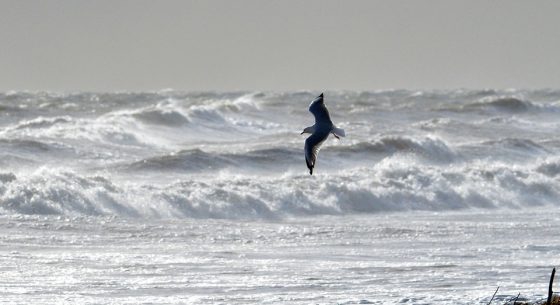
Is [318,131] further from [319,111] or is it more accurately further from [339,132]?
[339,132]

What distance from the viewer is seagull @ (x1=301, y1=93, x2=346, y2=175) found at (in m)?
9.30

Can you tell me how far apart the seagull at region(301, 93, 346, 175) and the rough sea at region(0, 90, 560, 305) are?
1.37 m

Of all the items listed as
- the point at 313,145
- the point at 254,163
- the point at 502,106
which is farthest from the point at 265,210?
the point at 502,106

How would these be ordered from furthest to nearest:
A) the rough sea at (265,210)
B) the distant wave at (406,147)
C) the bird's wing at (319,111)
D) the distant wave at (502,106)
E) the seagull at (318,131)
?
1. the distant wave at (502,106)
2. the distant wave at (406,147)
3. the rough sea at (265,210)
4. the bird's wing at (319,111)
5. the seagull at (318,131)

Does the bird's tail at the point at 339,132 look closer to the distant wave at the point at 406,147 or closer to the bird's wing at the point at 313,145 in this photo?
the bird's wing at the point at 313,145

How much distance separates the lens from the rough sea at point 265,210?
1098 centimetres

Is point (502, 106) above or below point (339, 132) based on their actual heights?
above

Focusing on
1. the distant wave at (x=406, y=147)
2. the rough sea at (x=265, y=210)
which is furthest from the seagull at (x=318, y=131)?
the distant wave at (x=406, y=147)

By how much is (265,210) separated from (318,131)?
7268mm

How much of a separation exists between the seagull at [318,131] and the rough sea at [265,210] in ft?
4.48

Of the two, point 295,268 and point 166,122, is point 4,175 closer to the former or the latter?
point 295,268

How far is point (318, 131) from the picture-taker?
967 cm

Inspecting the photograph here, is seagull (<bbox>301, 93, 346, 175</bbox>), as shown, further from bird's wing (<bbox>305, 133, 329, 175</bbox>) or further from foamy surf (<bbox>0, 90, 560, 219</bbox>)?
foamy surf (<bbox>0, 90, 560, 219</bbox>)

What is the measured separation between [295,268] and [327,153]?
10666 mm
